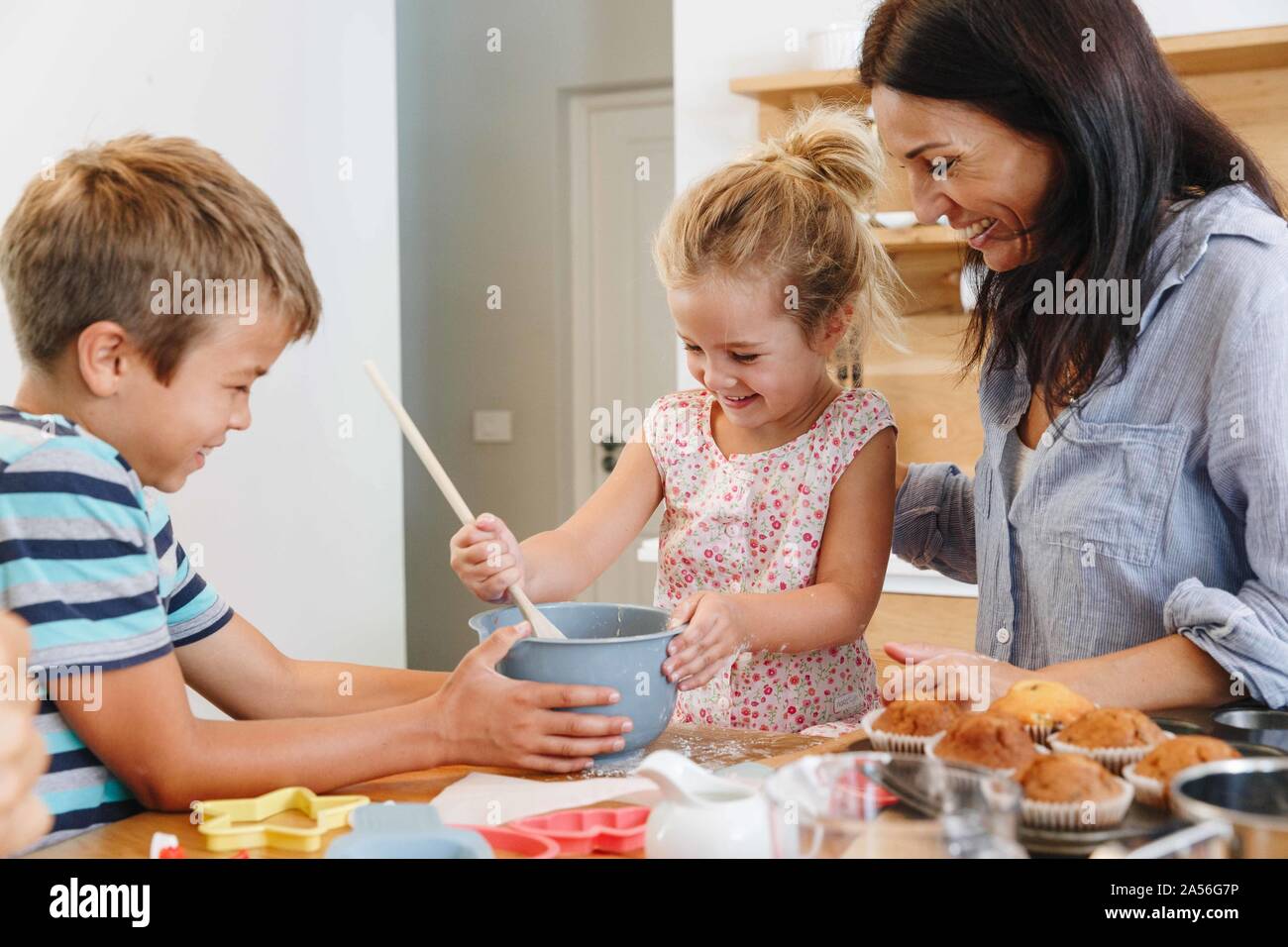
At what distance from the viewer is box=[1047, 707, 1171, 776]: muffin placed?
84cm

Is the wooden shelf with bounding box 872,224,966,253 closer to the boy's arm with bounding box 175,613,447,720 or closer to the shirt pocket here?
the shirt pocket

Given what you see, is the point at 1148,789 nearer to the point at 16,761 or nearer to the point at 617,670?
the point at 617,670

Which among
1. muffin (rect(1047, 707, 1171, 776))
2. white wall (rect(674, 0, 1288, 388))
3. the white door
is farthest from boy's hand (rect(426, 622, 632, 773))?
the white door

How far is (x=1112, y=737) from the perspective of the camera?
0.85m

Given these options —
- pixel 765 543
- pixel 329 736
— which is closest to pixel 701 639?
pixel 329 736

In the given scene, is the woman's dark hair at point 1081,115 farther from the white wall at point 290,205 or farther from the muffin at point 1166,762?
the white wall at point 290,205

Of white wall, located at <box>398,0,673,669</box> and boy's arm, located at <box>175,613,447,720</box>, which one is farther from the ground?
white wall, located at <box>398,0,673,669</box>

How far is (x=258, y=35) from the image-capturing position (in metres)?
2.92

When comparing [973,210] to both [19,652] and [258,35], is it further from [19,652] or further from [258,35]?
[258,35]

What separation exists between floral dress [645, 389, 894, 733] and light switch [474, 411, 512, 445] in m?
2.75

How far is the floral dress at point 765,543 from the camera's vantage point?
1.53 m

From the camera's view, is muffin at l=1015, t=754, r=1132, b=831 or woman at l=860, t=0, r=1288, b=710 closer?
muffin at l=1015, t=754, r=1132, b=831

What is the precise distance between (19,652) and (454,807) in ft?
1.26

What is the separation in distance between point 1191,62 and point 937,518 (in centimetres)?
162
